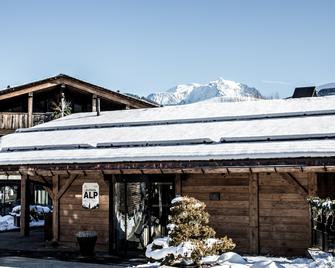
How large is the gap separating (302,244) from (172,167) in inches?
157

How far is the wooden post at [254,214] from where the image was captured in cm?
1296

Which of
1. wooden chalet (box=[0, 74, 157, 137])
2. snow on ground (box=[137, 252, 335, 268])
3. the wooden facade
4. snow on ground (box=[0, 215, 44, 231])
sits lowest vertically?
snow on ground (box=[0, 215, 44, 231])

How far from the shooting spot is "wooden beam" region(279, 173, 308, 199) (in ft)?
41.1

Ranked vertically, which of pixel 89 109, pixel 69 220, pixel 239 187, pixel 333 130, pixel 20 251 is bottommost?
pixel 20 251

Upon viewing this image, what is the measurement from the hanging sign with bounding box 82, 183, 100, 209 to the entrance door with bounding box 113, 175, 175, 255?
0.63 meters

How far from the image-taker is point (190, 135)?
46.8 ft

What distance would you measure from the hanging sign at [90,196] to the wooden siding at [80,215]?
14 centimetres

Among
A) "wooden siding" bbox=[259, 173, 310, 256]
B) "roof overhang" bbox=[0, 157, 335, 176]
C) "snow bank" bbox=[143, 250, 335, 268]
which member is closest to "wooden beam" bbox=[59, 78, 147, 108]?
"roof overhang" bbox=[0, 157, 335, 176]

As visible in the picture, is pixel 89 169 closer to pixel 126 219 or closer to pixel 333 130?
pixel 126 219

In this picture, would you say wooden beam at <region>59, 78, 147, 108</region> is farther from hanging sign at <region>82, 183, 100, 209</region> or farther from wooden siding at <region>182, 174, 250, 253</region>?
wooden siding at <region>182, 174, 250, 253</region>

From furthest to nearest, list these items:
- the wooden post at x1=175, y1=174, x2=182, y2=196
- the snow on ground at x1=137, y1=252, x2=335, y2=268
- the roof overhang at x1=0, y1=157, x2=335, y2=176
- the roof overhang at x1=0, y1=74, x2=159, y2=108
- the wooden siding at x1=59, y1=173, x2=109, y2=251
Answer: the roof overhang at x1=0, y1=74, x2=159, y2=108, the wooden siding at x1=59, y1=173, x2=109, y2=251, the wooden post at x1=175, y1=174, x2=182, y2=196, the roof overhang at x1=0, y1=157, x2=335, y2=176, the snow on ground at x1=137, y1=252, x2=335, y2=268

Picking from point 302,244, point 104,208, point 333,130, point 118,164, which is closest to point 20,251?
point 104,208

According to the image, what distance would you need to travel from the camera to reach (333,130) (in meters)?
12.4

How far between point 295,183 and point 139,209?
470 centimetres
